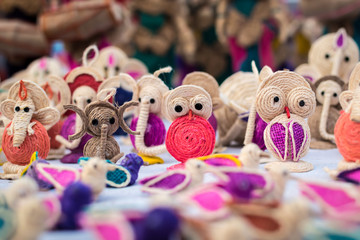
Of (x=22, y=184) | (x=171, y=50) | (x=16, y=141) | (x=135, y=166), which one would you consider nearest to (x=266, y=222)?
(x=22, y=184)

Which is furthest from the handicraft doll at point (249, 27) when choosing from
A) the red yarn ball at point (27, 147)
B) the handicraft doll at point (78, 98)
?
the red yarn ball at point (27, 147)

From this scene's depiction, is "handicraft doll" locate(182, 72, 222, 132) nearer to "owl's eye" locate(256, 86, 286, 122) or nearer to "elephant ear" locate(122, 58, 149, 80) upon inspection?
"owl's eye" locate(256, 86, 286, 122)

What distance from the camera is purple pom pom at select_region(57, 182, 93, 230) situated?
0.84 meters

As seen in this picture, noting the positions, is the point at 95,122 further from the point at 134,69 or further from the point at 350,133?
the point at 134,69

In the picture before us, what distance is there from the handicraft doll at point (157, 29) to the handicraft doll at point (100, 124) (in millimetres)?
2061

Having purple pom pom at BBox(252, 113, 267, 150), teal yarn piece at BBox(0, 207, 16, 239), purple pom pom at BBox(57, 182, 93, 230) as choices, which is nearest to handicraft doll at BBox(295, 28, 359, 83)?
purple pom pom at BBox(252, 113, 267, 150)

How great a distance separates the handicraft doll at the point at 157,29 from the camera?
3.47 metres

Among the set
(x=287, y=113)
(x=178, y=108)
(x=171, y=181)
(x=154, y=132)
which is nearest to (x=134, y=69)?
(x=154, y=132)

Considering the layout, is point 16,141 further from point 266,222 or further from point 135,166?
Result: point 266,222

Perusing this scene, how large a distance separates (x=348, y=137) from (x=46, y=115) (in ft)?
3.17

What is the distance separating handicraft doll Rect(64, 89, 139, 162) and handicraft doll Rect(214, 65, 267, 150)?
59 centimetres

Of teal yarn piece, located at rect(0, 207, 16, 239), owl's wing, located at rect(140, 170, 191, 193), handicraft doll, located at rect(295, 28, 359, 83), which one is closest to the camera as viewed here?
teal yarn piece, located at rect(0, 207, 16, 239)

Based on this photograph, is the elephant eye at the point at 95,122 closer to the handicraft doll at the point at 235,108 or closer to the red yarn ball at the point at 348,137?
the handicraft doll at the point at 235,108

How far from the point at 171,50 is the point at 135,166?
257cm
